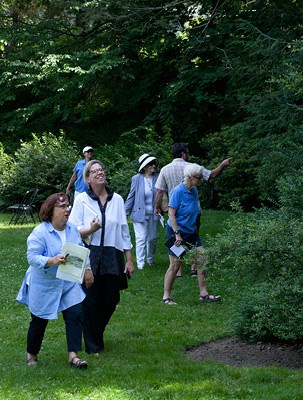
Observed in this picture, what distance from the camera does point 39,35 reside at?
29.4 meters

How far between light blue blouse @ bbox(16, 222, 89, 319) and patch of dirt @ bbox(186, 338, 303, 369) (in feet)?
5.01

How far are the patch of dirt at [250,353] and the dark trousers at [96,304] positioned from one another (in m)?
0.97

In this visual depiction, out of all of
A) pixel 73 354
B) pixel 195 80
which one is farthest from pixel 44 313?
pixel 195 80

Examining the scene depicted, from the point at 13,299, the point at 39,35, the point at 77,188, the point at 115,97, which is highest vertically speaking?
the point at 39,35

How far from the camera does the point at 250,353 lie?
350 inches

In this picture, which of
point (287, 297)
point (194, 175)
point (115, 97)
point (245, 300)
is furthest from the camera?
point (115, 97)

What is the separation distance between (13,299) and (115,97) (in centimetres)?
1808

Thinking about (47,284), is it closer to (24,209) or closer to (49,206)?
(49,206)

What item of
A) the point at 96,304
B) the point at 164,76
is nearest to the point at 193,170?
the point at 96,304

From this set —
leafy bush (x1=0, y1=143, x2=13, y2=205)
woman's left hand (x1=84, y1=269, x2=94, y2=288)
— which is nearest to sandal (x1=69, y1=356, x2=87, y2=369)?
woman's left hand (x1=84, y1=269, x2=94, y2=288)

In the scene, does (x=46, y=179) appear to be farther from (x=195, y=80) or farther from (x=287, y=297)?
(x=287, y=297)

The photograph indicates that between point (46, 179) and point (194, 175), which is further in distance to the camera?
point (46, 179)

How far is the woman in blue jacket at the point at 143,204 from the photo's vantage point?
14.9 m

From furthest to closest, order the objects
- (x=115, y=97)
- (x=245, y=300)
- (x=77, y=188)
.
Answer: (x=115, y=97) → (x=77, y=188) → (x=245, y=300)
